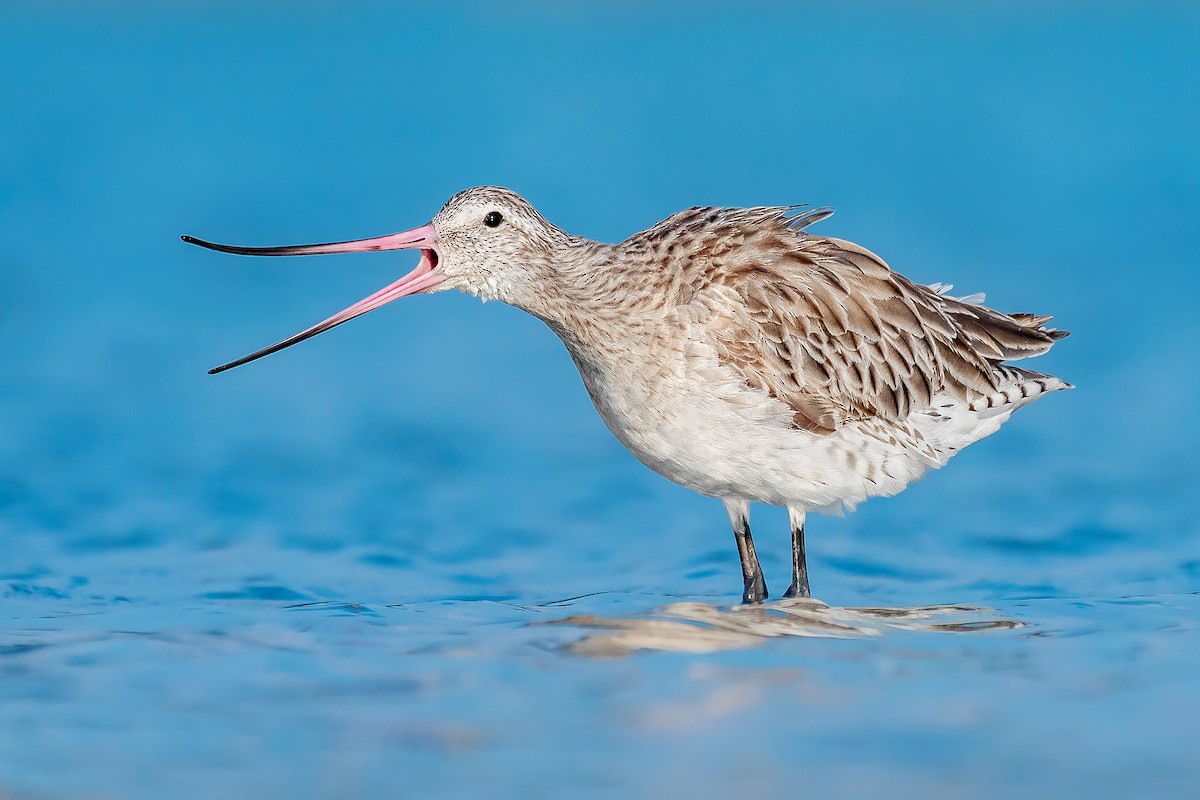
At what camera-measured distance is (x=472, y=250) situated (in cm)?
795

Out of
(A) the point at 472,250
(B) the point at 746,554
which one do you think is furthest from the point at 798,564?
(A) the point at 472,250

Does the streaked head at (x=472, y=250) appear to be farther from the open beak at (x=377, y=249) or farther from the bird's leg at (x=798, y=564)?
the bird's leg at (x=798, y=564)

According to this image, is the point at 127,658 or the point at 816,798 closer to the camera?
the point at 816,798

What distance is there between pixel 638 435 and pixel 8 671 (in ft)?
10.2

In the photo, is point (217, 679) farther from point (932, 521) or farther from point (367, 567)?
point (932, 521)

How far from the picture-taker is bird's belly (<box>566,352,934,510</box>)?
7.75m

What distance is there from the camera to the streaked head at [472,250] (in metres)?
7.89

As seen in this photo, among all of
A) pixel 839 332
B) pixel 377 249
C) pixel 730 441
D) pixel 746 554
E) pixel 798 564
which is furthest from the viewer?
pixel 746 554

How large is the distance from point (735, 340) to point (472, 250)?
1.39 meters

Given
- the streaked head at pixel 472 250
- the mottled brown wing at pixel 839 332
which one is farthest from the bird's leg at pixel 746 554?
the streaked head at pixel 472 250

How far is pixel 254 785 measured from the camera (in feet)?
17.1

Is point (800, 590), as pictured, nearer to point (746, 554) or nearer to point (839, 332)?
point (746, 554)

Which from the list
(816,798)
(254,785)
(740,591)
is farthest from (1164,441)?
(254,785)

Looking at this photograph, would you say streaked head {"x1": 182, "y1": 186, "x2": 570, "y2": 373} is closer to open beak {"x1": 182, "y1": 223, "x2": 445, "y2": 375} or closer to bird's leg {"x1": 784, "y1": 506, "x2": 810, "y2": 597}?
open beak {"x1": 182, "y1": 223, "x2": 445, "y2": 375}
